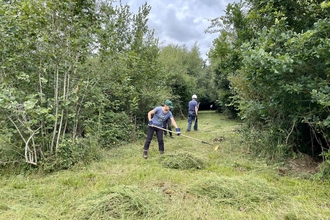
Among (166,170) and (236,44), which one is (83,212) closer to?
(166,170)

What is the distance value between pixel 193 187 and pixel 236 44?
3.25 meters

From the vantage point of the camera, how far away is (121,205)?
244cm

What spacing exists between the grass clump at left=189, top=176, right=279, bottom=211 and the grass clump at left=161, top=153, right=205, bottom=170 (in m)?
0.86

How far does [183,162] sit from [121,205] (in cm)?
182

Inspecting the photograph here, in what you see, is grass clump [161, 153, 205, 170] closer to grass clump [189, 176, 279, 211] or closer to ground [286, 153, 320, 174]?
grass clump [189, 176, 279, 211]

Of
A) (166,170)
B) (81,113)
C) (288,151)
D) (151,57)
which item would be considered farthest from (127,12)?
(288,151)

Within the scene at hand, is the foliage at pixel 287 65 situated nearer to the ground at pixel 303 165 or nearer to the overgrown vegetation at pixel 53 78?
the ground at pixel 303 165

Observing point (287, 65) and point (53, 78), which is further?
point (53, 78)

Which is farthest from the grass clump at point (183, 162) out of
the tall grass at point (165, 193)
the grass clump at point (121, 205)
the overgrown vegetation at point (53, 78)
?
the overgrown vegetation at point (53, 78)

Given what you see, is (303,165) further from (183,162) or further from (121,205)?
(121,205)

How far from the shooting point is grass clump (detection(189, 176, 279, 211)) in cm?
264

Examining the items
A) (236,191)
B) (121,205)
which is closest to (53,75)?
(121,205)

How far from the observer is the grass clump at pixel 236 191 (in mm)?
2645

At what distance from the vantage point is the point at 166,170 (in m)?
3.81
